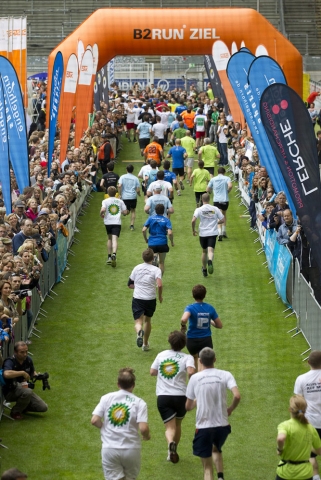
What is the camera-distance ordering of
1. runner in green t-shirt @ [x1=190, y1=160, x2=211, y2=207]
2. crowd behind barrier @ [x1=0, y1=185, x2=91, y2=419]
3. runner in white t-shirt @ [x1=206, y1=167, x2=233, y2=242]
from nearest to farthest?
crowd behind barrier @ [x1=0, y1=185, x2=91, y2=419], runner in white t-shirt @ [x1=206, y1=167, x2=233, y2=242], runner in green t-shirt @ [x1=190, y1=160, x2=211, y2=207]

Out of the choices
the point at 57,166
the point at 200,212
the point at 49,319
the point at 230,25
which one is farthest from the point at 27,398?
the point at 230,25

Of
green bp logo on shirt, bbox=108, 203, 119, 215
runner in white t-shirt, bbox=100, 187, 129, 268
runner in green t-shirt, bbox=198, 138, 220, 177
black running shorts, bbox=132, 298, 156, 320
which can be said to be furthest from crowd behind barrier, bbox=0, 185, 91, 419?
runner in green t-shirt, bbox=198, 138, 220, 177

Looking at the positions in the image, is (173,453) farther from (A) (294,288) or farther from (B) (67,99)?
(B) (67,99)

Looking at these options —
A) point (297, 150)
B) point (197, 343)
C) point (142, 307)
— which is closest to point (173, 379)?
point (197, 343)

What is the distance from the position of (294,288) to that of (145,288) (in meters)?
2.86

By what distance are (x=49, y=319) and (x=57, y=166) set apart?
682cm

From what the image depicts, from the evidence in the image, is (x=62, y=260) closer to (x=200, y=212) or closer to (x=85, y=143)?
(x=200, y=212)

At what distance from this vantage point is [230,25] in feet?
87.0

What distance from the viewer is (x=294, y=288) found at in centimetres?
1478

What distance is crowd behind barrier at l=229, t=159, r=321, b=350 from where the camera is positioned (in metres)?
12.9

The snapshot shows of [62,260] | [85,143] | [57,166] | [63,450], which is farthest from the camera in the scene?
[85,143]

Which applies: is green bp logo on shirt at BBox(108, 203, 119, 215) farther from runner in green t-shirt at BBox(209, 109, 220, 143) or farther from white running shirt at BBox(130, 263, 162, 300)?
runner in green t-shirt at BBox(209, 109, 220, 143)

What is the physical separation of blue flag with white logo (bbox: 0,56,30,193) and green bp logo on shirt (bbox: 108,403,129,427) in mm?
10326

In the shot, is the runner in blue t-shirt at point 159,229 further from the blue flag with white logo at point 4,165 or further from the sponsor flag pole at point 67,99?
the sponsor flag pole at point 67,99
